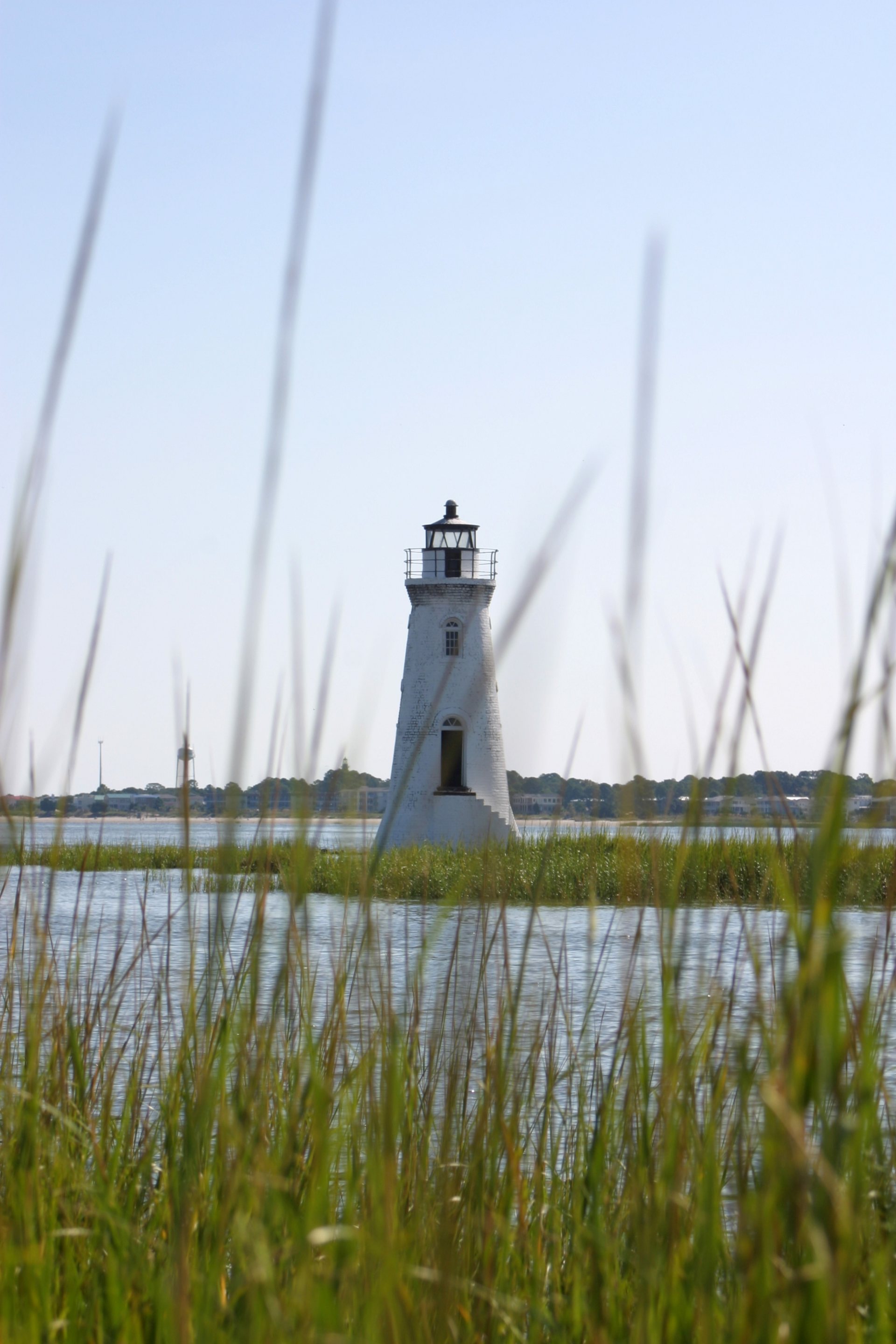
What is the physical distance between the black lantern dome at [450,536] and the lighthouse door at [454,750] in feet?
11.5

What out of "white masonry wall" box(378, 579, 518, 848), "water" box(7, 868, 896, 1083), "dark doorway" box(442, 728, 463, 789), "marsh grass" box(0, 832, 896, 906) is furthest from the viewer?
"dark doorway" box(442, 728, 463, 789)

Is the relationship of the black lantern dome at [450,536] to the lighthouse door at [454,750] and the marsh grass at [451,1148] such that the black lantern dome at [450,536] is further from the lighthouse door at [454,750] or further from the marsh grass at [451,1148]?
the marsh grass at [451,1148]

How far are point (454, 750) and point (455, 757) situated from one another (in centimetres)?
27

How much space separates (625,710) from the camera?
1.34 metres

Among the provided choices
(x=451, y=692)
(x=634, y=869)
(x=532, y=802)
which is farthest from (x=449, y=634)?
(x=532, y=802)

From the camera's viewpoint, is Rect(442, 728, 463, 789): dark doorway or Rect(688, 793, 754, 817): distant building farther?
Rect(442, 728, 463, 789): dark doorway

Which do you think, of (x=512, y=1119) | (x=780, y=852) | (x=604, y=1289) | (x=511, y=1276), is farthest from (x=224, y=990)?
(x=780, y=852)

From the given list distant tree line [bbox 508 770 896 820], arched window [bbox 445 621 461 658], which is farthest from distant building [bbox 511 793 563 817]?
arched window [bbox 445 621 461 658]

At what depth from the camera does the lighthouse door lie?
2378 cm

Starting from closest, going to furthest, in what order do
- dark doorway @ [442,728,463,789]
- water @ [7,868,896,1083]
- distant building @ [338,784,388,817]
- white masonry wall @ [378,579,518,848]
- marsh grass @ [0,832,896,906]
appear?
marsh grass @ [0,832,896,906], water @ [7,868,896,1083], distant building @ [338,784,388,817], white masonry wall @ [378,579,518,848], dark doorway @ [442,728,463,789]

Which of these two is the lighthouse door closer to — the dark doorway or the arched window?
the dark doorway

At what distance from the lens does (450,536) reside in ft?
84.4

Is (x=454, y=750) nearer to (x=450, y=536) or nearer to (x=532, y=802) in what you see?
(x=450, y=536)

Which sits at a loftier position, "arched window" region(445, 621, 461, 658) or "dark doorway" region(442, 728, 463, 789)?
"arched window" region(445, 621, 461, 658)
